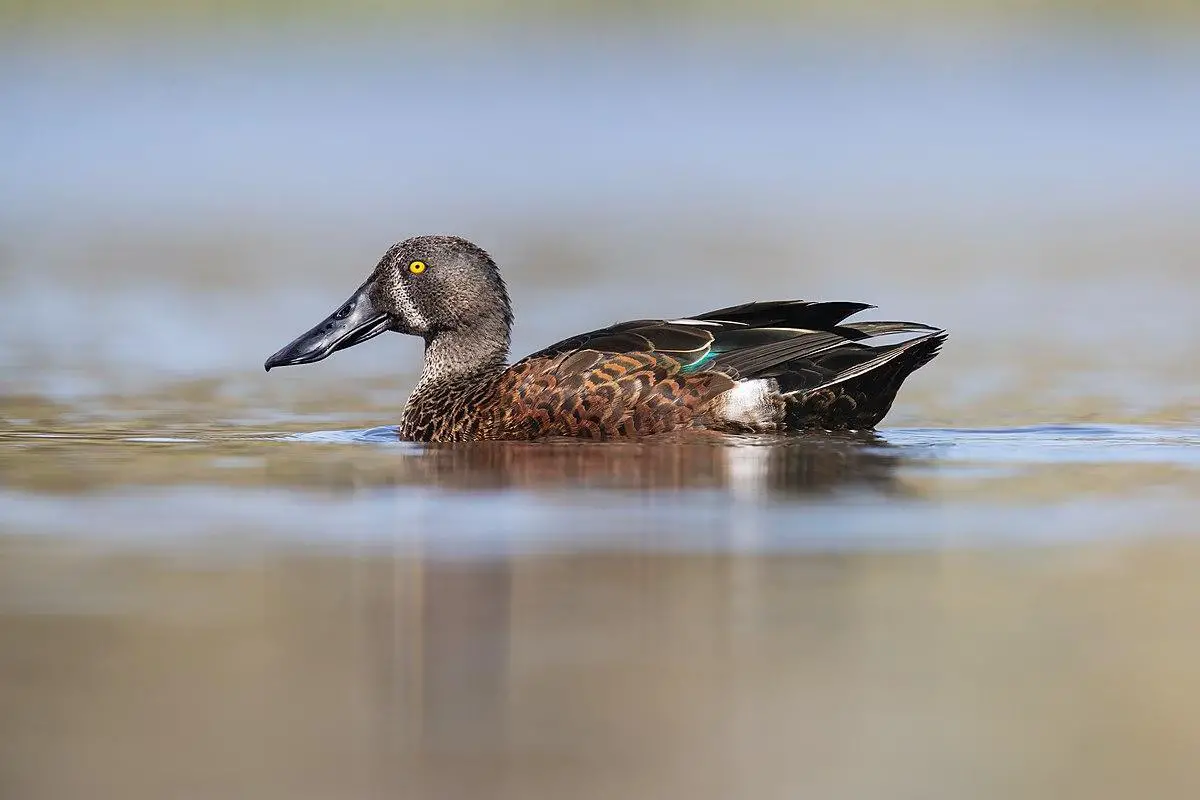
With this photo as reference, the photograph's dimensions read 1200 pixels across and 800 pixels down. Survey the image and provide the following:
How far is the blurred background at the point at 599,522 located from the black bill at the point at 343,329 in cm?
33

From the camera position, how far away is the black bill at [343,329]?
10211mm

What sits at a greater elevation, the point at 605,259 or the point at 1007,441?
the point at 605,259

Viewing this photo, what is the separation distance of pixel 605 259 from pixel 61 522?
35.2 feet

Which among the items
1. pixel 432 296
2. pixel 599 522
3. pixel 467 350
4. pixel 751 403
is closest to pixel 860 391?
pixel 751 403

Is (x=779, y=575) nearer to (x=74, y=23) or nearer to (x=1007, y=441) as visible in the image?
(x=1007, y=441)

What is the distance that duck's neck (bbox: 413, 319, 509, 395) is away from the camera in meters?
10.2

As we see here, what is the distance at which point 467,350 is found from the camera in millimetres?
10258

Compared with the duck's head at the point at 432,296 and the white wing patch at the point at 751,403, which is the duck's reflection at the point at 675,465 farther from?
the duck's head at the point at 432,296

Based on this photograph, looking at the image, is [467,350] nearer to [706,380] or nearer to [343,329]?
[343,329]

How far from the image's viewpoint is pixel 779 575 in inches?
235

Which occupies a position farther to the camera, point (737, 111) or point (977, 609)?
point (737, 111)

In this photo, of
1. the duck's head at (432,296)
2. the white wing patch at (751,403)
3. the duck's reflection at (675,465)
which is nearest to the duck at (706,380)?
the white wing patch at (751,403)

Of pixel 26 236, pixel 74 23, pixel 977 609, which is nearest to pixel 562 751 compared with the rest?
pixel 977 609

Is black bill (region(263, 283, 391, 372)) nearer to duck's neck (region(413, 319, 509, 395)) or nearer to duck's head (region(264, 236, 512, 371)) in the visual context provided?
duck's head (region(264, 236, 512, 371))
